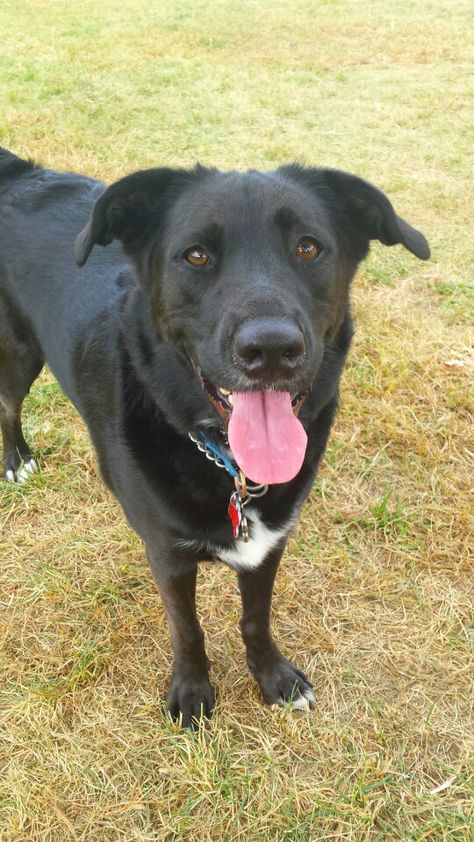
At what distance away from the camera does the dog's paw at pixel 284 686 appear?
2.35m

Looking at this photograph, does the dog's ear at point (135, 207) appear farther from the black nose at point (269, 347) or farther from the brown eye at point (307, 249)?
the black nose at point (269, 347)

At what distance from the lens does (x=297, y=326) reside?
1581mm

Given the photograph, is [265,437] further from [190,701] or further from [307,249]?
[190,701]

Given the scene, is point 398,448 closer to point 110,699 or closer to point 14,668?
point 110,699

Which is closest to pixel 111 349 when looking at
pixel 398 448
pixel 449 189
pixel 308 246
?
pixel 308 246

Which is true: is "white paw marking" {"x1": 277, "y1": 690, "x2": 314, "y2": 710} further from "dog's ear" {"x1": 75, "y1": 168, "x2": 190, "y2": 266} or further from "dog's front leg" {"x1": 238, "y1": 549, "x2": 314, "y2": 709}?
"dog's ear" {"x1": 75, "y1": 168, "x2": 190, "y2": 266}

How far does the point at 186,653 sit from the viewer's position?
2287mm

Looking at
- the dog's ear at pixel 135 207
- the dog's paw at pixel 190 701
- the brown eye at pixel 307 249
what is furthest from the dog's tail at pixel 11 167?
the dog's paw at pixel 190 701

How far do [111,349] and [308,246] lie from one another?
77 cm

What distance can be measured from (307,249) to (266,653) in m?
1.43

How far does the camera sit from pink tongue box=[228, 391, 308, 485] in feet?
5.64

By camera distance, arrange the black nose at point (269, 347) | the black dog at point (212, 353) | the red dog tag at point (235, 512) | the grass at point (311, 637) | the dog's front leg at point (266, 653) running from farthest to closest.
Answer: the dog's front leg at point (266, 653)
the grass at point (311, 637)
the red dog tag at point (235, 512)
the black dog at point (212, 353)
the black nose at point (269, 347)

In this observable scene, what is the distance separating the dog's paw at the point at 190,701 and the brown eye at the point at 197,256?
1426 mm

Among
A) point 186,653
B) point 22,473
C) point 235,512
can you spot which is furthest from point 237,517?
point 22,473
